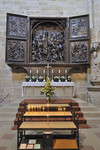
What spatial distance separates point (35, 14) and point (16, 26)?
93.3 inches

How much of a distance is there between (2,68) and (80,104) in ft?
22.1

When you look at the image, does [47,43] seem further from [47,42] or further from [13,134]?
[13,134]

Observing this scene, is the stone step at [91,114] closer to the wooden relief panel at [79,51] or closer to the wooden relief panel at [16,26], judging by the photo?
the wooden relief panel at [79,51]

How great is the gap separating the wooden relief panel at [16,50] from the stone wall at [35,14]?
46.9 inches

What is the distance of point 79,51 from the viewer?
33.8ft

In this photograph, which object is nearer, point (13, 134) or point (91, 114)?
point (13, 134)

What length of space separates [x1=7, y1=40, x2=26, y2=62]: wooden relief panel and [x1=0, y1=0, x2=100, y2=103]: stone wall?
1192 mm

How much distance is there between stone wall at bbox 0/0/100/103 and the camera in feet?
35.2

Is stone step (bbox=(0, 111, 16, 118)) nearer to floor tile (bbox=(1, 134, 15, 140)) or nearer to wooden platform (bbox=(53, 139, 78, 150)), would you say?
floor tile (bbox=(1, 134, 15, 140))

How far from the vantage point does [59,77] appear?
33.6 feet

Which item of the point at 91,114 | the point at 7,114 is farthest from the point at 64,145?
the point at 7,114

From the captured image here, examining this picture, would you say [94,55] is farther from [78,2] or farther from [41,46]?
[78,2]

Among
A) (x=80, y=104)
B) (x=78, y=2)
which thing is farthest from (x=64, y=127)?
(x=78, y=2)

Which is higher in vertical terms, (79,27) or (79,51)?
(79,27)
